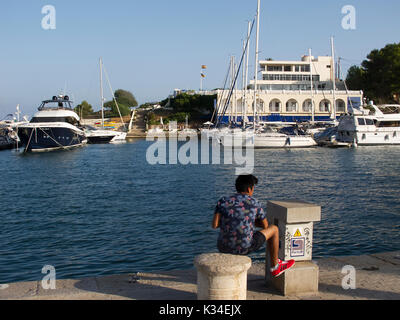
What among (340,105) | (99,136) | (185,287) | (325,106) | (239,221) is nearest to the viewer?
(239,221)

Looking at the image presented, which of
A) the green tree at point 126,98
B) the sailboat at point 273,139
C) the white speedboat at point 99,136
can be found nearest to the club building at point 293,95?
the white speedboat at point 99,136

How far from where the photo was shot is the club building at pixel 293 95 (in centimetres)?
7756

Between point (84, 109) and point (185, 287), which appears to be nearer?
point (185, 287)

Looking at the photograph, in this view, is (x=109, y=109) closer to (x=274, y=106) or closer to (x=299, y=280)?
(x=274, y=106)

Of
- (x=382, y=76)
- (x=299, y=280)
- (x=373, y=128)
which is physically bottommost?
(x=299, y=280)

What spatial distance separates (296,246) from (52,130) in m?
47.7

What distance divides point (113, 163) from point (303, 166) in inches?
611

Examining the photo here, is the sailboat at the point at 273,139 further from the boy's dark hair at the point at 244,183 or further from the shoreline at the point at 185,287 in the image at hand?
the boy's dark hair at the point at 244,183

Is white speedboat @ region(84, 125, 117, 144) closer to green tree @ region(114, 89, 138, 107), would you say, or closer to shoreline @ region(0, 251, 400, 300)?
shoreline @ region(0, 251, 400, 300)

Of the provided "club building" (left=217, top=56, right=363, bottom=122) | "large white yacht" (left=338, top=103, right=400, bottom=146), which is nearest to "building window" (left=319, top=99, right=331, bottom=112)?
"club building" (left=217, top=56, right=363, bottom=122)

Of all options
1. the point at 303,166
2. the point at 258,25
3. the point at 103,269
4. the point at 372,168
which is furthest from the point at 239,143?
the point at 103,269

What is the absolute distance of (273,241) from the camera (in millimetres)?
5895

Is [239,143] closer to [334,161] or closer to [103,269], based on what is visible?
[334,161]

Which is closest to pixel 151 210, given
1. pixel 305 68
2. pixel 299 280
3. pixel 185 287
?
pixel 185 287
